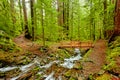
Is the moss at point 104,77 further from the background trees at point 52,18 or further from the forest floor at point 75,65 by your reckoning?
the background trees at point 52,18

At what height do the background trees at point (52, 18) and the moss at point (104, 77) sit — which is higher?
the background trees at point (52, 18)

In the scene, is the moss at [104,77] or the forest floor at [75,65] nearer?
the moss at [104,77]

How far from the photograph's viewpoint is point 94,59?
35.6 feet

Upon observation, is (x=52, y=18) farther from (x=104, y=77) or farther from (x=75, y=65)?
(x=104, y=77)

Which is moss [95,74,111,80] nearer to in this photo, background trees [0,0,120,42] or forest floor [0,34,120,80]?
forest floor [0,34,120,80]

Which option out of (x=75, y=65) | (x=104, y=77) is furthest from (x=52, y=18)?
(x=104, y=77)

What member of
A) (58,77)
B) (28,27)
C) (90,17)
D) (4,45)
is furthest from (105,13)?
(58,77)

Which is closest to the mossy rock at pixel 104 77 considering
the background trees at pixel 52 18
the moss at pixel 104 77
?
the moss at pixel 104 77

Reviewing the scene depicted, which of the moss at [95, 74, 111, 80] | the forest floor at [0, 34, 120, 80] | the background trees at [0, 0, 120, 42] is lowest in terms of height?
the forest floor at [0, 34, 120, 80]

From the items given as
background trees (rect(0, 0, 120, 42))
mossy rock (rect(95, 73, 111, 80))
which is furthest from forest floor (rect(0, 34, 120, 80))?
background trees (rect(0, 0, 120, 42))

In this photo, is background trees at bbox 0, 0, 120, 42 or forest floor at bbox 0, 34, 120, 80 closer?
forest floor at bbox 0, 34, 120, 80

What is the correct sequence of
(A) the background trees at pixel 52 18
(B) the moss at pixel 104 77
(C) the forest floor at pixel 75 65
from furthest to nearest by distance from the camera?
(A) the background trees at pixel 52 18, (C) the forest floor at pixel 75 65, (B) the moss at pixel 104 77

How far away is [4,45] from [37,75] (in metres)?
5.21

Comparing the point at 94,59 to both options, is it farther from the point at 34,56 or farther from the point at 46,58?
the point at 34,56
